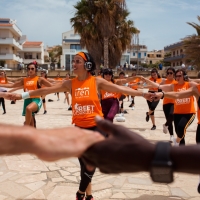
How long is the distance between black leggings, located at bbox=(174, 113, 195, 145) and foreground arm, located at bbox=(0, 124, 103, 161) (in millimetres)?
5054

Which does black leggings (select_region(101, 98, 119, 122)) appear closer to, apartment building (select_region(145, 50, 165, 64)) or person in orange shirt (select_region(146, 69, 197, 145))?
person in orange shirt (select_region(146, 69, 197, 145))

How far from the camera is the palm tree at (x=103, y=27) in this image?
30266mm

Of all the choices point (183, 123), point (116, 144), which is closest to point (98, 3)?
point (183, 123)

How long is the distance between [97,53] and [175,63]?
45751mm

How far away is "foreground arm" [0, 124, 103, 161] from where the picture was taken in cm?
127

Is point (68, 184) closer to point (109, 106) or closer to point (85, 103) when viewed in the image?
point (85, 103)

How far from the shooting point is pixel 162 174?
4.15ft

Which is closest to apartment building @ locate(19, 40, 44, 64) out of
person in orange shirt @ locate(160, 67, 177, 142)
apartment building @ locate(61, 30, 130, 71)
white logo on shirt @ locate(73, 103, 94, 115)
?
apartment building @ locate(61, 30, 130, 71)

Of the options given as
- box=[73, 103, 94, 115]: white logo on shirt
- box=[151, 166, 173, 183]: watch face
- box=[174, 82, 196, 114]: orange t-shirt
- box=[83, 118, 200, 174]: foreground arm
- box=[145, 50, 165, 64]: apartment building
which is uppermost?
box=[145, 50, 165, 64]: apartment building

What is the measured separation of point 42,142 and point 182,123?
5.30m

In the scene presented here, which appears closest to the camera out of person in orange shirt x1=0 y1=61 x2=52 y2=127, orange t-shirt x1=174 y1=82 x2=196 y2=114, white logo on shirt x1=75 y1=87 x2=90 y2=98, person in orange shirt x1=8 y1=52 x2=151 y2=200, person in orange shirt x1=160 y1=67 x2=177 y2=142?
person in orange shirt x1=8 y1=52 x2=151 y2=200

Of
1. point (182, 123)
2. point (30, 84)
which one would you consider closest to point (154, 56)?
point (30, 84)

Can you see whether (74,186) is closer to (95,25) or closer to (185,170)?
(185,170)

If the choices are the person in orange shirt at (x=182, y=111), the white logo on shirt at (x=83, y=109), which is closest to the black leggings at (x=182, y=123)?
the person in orange shirt at (x=182, y=111)
